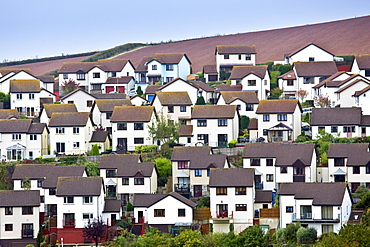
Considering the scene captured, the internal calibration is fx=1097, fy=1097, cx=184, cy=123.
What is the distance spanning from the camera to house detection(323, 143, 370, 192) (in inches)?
2810

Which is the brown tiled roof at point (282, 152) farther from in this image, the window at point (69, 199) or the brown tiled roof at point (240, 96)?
the brown tiled roof at point (240, 96)

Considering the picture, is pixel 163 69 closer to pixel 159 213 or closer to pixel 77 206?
pixel 77 206

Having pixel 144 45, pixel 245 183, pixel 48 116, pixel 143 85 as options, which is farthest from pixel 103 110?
pixel 144 45

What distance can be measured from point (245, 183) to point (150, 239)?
8.52 m

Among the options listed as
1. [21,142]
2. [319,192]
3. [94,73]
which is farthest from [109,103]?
[319,192]

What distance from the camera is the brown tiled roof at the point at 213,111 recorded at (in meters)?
81.9

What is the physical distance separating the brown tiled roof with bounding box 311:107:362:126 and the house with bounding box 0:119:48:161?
67.1ft

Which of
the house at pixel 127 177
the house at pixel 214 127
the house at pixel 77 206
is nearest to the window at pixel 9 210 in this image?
the house at pixel 77 206

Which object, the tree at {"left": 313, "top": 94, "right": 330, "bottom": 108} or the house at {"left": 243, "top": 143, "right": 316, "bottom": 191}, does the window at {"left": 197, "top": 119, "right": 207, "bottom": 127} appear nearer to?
the house at {"left": 243, "top": 143, "right": 316, "bottom": 191}

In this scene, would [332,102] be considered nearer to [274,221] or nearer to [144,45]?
[274,221]

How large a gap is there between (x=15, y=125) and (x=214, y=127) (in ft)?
49.3

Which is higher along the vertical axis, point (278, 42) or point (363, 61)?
point (278, 42)

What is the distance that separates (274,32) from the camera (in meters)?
133

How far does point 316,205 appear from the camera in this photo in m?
65.2
